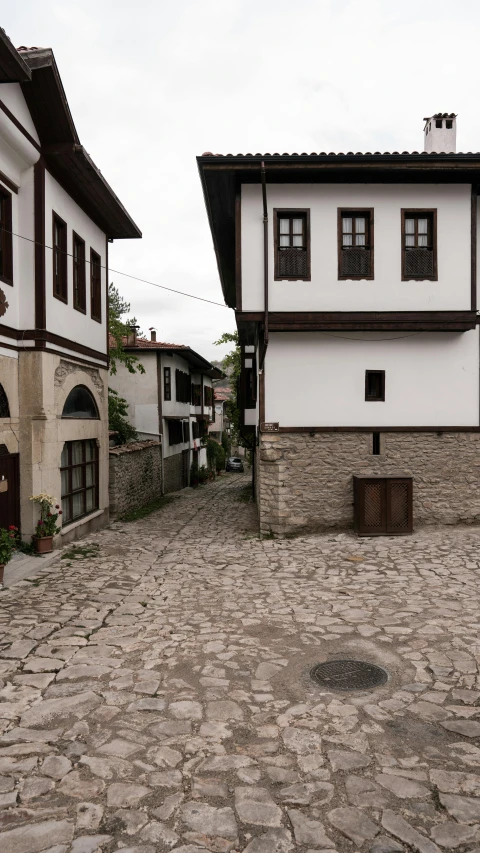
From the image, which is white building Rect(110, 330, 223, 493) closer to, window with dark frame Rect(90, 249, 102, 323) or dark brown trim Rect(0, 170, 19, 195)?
window with dark frame Rect(90, 249, 102, 323)

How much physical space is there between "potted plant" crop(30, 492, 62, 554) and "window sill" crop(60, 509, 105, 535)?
0.95 metres

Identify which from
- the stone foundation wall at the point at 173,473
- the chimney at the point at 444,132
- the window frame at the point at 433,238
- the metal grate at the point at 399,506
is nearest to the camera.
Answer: the metal grate at the point at 399,506

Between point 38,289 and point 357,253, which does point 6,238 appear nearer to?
point 38,289

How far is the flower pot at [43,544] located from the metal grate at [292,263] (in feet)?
24.0

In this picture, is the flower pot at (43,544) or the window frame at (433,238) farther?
the window frame at (433,238)

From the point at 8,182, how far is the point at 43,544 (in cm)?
665

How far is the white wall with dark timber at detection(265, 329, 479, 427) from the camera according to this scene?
12.6 m

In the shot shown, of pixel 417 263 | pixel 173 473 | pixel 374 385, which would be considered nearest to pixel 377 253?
pixel 417 263

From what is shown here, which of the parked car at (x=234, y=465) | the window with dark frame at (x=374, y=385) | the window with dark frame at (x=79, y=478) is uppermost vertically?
the window with dark frame at (x=374, y=385)

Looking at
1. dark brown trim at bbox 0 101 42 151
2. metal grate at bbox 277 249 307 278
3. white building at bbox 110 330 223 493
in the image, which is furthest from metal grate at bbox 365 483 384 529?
white building at bbox 110 330 223 493

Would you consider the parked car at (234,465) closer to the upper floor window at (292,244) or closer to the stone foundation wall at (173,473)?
the stone foundation wall at (173,473)

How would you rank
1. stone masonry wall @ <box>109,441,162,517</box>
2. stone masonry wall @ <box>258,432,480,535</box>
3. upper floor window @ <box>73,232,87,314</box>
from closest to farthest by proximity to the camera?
stone masonry wall @ <box>258,432,480,535</box> < upper floor window @ <box>73,232,87,314</box> < stone masonry wall @ <box>109,441,162,517</box>

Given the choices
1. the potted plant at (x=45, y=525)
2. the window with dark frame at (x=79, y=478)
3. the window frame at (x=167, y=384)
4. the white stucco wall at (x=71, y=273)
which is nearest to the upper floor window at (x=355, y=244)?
the white stucco wall at (x=71, y=273)

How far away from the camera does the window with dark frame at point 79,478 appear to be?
12.0m
